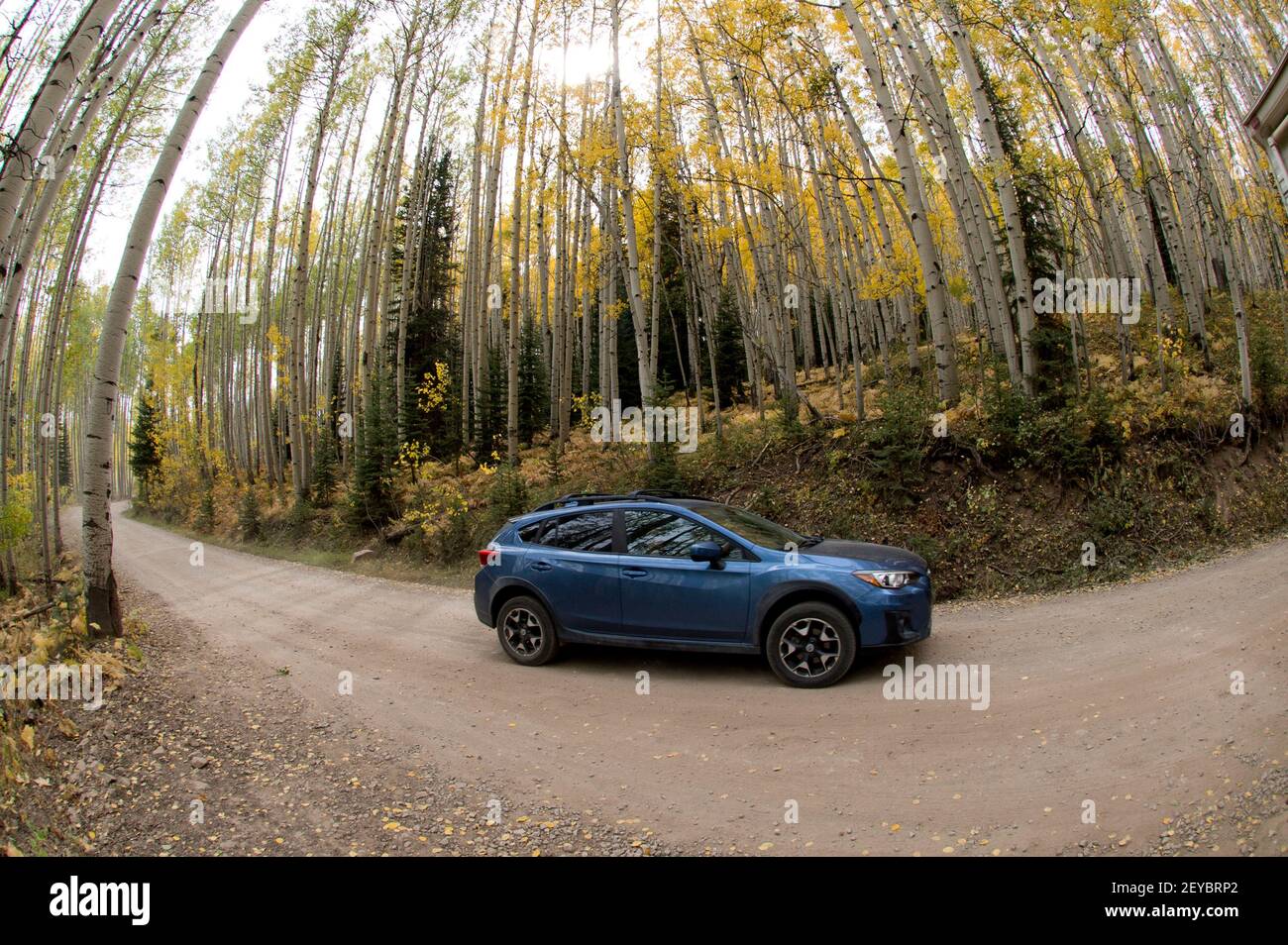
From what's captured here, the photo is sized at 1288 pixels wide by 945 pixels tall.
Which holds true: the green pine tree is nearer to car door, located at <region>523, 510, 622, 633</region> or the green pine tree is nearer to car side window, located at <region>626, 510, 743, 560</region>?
car door, located at <region>523, 510, 622, 633</region>

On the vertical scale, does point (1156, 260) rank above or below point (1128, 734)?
above

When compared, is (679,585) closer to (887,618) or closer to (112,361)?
(887,618)

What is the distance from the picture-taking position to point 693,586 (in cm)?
559

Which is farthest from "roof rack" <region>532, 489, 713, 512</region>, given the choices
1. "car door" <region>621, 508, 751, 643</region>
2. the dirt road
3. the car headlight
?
the car headlight

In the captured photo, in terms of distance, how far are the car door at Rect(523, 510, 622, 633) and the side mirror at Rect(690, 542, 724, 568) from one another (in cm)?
84

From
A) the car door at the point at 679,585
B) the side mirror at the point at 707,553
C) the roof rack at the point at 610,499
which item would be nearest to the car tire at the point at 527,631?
the car door at the point at 679,585

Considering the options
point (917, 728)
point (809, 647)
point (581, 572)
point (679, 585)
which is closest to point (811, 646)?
point (809, 647)

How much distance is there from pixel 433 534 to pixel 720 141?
40.0 feet

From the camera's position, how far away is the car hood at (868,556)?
535cm

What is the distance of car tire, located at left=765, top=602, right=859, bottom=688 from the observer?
5.15 metres

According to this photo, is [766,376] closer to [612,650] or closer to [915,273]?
[915,273]

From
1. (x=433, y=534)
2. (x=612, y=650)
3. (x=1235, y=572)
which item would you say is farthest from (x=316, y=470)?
(x=1235, y=572)

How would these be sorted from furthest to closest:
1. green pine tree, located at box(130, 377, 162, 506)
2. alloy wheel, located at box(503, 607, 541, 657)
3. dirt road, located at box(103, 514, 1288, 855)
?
1. green pine tree, located at box(130, 377, 162, 506)
2. alloy wheel, located at box(503, 607, 541, 657)
3. dirt road, located at box(103, 514, 1288, 855)

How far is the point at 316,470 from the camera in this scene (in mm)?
20562
